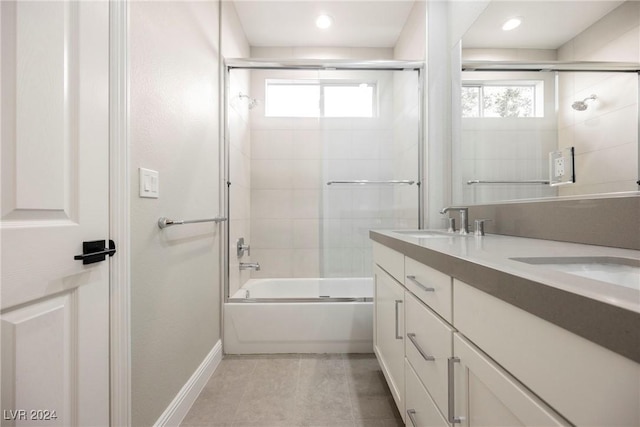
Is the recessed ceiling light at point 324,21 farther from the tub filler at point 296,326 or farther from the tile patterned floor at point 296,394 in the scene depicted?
the tile patterned floor at point 296,394

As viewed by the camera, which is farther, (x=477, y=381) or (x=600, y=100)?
(x=600, y=100)

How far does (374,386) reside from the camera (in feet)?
5.20

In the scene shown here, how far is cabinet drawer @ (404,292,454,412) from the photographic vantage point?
0.76 m

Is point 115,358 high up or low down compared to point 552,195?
down

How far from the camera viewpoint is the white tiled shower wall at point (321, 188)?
2.30 meters

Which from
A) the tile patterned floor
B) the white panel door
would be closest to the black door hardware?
the white panel door

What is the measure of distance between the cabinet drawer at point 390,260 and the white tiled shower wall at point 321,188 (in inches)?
27.7

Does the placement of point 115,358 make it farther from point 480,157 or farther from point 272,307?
point 480,157

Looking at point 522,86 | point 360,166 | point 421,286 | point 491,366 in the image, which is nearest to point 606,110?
point 522,86

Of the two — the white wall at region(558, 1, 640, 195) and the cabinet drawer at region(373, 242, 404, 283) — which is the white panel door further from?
the white wall at region(558, 1, 640, 195)

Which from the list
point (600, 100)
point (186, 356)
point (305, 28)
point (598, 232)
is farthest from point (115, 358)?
point (305, 28)

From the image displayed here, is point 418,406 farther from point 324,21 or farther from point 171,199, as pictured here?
point 324,21

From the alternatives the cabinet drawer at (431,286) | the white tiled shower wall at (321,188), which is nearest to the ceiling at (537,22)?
the white tiled shower wall at (321,188)

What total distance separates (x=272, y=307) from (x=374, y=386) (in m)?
0.82
